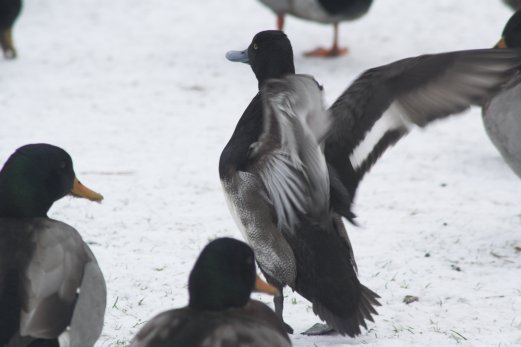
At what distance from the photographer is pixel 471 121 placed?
28.0ft

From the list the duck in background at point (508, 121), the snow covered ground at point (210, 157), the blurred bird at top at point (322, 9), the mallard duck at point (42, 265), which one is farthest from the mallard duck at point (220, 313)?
the blurred bird at top at point (322, 9)

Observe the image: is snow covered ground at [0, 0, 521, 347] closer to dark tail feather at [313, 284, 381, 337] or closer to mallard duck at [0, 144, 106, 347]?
dark tail feather at [313, 284, 381, 337]

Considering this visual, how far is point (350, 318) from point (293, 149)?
862 millimetres

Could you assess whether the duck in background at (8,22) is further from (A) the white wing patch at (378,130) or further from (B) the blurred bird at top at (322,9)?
(A) the white wing patch at (378,130)

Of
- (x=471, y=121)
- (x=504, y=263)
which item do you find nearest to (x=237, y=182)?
(x=504, y=263)

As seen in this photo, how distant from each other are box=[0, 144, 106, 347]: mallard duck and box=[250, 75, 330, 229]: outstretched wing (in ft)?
2.85

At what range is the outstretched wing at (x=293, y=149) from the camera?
143 inches

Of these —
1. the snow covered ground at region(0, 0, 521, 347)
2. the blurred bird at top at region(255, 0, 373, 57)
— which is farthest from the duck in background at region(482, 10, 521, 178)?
the blurred bird at top at region(255, 0, 373, 57)

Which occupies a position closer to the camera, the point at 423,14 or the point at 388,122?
the point at 388,122

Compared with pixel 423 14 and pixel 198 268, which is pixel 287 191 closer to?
pixel 198 268

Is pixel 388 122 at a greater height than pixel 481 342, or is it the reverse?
pixel 388 122

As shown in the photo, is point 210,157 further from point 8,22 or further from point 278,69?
point 8,22

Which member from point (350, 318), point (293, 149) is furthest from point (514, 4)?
point (293, 149)

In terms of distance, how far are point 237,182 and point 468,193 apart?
305 centimetres
